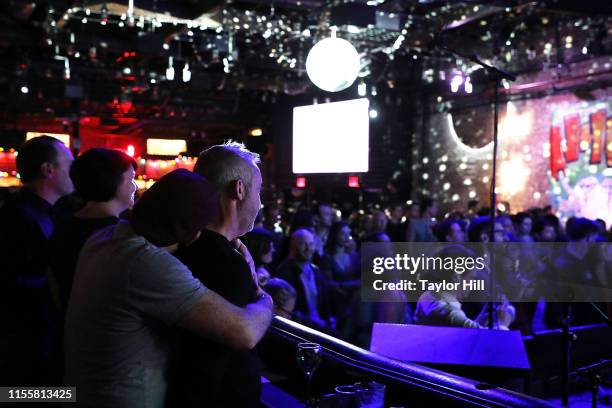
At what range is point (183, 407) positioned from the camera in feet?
4.19

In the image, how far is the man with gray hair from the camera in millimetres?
1252

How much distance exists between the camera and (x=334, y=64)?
412 centimetres

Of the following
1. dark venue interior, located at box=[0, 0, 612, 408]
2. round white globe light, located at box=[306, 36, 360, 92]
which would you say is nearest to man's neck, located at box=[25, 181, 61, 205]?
dark venue interior, located at box=[0, 0, 612, 408]

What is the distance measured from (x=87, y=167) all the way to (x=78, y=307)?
0.88 meters

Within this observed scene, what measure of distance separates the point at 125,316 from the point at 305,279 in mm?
2933

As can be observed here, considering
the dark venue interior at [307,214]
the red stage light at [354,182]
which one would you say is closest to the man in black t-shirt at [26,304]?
the dark venue interior at [307,214]

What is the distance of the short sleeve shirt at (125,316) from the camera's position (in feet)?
4.11

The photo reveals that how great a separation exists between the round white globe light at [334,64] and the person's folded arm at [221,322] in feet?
9.97

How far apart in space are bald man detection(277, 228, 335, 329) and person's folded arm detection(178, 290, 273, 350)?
9.18ft

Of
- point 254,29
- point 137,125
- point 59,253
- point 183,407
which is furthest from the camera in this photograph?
point 137,125

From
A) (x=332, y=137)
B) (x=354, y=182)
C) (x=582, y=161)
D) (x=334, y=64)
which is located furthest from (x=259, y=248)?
(x=582, y=161)

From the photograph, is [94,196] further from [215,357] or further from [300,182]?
[300,182]

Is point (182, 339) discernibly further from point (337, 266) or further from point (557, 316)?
point (557, 316)

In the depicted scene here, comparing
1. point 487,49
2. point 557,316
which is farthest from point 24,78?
point 557,316
